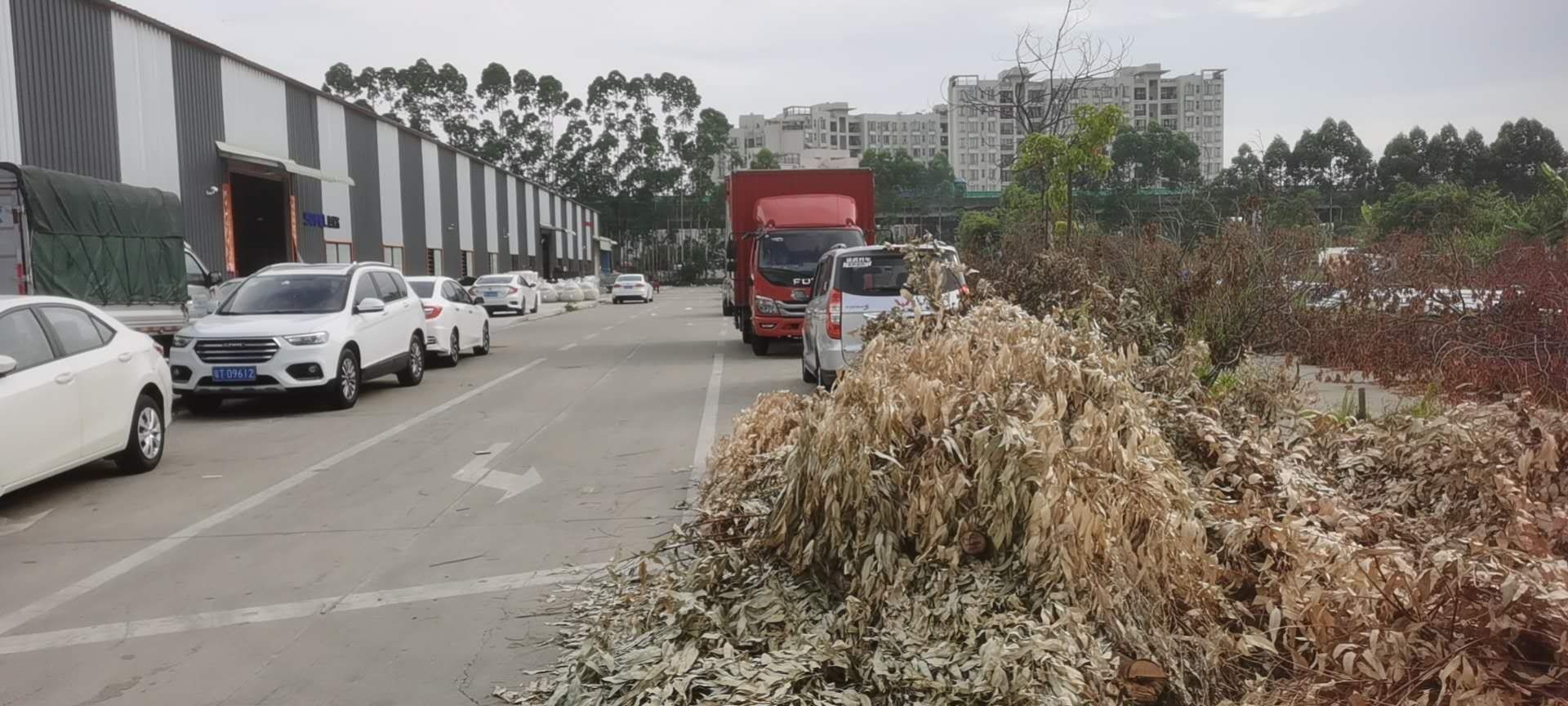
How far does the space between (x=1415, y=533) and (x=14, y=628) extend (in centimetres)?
631

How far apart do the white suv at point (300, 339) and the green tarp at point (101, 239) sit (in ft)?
7.27

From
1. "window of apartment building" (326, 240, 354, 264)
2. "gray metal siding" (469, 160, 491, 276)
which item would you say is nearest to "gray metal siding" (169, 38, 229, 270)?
"window of apartment building" (326, 240, 354, 264)

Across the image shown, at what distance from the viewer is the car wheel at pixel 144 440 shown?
30.8 ft

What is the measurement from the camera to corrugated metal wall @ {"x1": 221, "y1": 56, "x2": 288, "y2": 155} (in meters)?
28.6

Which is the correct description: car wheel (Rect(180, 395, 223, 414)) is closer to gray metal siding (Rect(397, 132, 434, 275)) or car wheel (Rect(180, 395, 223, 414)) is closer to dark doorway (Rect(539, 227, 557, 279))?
→ gray metal siding (Rect(397, 132, 434, 275))

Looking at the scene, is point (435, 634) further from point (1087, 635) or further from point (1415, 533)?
point (1415, 533)

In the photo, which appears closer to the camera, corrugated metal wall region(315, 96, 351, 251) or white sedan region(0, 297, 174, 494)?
white sedan region(0, 297, 174, 494)

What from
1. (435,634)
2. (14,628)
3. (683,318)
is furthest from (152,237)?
(683,318)

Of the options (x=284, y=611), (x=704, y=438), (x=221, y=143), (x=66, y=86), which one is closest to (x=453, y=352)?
(x=66, y=86)

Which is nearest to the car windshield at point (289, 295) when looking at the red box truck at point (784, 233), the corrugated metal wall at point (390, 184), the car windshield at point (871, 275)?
the car windshield at point (871, 275)

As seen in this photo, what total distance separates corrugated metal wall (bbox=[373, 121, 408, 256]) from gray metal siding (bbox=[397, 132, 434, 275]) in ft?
1.39

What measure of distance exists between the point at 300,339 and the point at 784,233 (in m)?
8.77

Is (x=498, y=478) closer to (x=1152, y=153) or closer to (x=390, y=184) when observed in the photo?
(x=390, y=184)

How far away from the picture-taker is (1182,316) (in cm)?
1069
